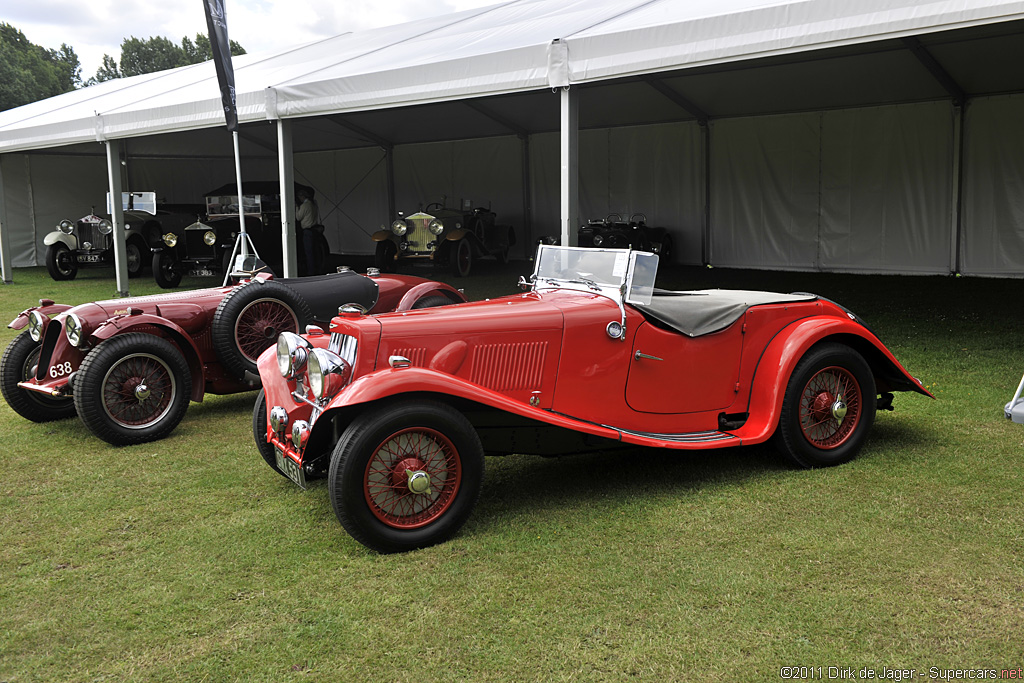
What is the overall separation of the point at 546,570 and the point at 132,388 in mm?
3305

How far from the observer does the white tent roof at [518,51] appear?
580cm

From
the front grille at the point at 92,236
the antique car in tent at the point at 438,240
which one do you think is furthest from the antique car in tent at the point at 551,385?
the front grille at the point at 92,236

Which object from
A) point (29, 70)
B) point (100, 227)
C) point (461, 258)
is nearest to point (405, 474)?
point (461, 258)

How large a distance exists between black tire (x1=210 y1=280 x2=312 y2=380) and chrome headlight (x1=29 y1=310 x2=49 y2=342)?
1085 mm

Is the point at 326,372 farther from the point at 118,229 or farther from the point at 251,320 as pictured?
the point at 118,229

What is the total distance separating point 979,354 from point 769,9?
3376mm

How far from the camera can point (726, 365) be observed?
13.6 ft

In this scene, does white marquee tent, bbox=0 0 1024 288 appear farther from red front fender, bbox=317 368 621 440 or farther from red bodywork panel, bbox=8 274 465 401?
red front fender, bbox=317 368 621 440

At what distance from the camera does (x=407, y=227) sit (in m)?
15.3

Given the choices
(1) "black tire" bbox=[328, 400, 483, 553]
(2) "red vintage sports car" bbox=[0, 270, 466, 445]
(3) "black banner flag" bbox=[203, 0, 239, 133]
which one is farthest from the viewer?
(3) "black banner flag" bbox=[203, 0, 239, 133]

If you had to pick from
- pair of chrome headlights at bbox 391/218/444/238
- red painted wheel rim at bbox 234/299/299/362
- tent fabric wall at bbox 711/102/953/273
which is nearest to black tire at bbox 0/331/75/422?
red painted wheel rim at bbox 234/299/299/362

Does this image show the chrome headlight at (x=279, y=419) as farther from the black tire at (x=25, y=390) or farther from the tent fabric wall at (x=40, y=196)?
the tent fabric wall at (x=40, y=196)

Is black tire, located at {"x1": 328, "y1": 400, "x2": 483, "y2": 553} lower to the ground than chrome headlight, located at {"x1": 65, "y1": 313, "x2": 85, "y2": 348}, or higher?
lower

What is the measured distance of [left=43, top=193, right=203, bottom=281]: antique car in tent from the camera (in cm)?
1590
